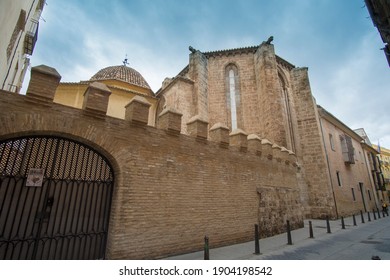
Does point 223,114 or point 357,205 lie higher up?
point 223,114

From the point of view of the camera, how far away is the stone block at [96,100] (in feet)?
15.0

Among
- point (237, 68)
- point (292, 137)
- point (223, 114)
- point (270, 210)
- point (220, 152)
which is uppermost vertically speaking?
point (237, 68)

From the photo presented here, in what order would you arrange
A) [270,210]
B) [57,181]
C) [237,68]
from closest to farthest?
1. [57,181]
2. [270,210]
3. [237,68]

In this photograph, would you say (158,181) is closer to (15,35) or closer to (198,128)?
(198,128)

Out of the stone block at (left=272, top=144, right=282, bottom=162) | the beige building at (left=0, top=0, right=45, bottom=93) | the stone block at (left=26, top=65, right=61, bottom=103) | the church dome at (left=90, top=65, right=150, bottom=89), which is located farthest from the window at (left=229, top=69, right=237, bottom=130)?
the stone block at (left=26, top=65, right=61, bottom=103)

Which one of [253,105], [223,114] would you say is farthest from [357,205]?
[223,114]

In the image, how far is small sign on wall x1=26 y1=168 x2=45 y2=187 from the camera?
3.93 metres

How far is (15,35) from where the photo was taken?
686 centimetres

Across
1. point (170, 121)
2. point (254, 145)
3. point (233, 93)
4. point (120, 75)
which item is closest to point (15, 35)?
point (170, 121)

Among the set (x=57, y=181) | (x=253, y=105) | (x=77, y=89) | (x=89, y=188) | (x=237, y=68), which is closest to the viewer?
(x=57, y=181)

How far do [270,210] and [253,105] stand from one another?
9.09 meters

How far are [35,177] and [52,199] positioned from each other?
54cm

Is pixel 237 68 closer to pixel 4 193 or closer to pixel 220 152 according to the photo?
pixel 220 152

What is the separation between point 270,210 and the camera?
8.23 metres
